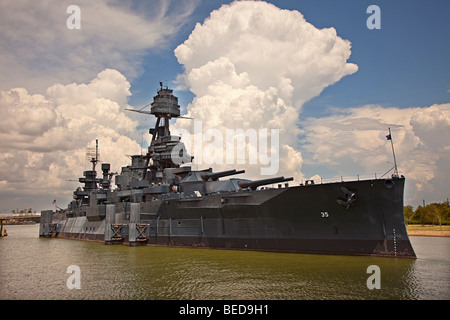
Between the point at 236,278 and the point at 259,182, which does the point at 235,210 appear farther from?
the point at 236,278

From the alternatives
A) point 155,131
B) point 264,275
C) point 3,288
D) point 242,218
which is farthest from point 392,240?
point 155,131

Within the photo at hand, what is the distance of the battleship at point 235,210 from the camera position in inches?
695

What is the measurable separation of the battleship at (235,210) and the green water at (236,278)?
3.74 ft

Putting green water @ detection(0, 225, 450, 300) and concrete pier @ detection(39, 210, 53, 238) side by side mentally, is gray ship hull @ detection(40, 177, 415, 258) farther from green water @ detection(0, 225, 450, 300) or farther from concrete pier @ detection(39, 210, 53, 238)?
concrete pier @ detection(39, 210, 53, 238)

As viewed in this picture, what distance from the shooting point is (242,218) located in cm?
2244

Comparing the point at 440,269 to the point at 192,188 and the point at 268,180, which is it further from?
→ the point at 192,188

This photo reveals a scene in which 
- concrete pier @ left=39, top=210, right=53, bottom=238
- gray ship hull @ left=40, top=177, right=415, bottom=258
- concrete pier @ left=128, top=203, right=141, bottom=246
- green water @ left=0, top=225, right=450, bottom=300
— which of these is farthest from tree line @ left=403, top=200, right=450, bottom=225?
concrete pier @ left=39, top=210, right=53, bottom=238

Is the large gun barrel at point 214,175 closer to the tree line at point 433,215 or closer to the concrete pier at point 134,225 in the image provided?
the concrete pier at point 134,225

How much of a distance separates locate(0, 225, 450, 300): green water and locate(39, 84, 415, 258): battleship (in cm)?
114

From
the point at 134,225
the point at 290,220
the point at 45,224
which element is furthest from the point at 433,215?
the point at 45,224

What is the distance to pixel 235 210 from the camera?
2258 centimetres

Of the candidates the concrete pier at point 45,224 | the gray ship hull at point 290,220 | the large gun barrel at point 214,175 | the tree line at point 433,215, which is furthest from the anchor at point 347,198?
the concrete pier at point 45,224

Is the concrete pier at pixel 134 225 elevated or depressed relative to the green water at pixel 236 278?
elevated
